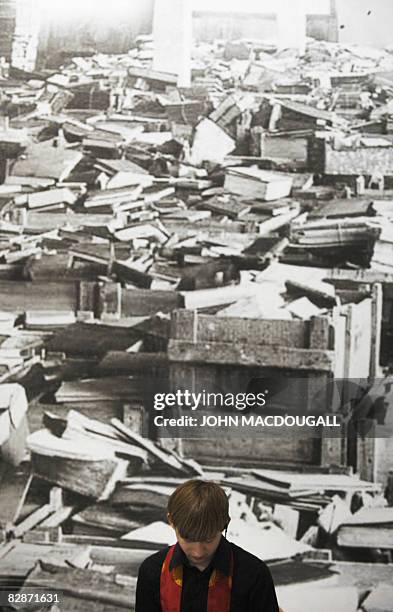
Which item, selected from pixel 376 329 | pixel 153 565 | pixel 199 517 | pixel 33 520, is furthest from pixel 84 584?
pixel 199 517

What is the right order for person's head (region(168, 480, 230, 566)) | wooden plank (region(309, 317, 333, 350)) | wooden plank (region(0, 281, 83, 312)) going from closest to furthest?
person's head (region(168, 480, 230, 566)) → wooden plank (region(309, 317, 333, 350)) → wooden plank (region(0, 281, 83, 312))

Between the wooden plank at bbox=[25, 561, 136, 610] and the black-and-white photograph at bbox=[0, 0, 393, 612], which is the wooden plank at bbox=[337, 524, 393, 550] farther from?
the wooden plank at bbox=[25, 561, 136, 610]

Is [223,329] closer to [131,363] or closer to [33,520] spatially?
[131,363]

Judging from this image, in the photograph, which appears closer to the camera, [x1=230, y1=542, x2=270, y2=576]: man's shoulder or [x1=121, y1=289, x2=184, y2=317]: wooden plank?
[x1=230, y1=542, x2=270, y2=576]: man's shoulder

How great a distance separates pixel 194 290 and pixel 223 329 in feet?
0.54

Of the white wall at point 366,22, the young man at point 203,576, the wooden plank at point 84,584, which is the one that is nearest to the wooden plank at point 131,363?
the wooden plank at point 84,584

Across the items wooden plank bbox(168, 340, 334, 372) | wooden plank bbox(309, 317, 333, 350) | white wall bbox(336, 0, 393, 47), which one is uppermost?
white wall bbox(336, 0, 393, 47)

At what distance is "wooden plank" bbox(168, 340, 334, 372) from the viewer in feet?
9.78

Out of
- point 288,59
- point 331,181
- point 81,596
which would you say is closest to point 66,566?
point 81,596

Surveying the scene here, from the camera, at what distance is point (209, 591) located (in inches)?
66.0

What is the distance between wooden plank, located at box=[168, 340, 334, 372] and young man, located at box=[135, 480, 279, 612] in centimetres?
133

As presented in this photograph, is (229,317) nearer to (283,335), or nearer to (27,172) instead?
(283,335)

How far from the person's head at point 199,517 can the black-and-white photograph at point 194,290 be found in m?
1.36

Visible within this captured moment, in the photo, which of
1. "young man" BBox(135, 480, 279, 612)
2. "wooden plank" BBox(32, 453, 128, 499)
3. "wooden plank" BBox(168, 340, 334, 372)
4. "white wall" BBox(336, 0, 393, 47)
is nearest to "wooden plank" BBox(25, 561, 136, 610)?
"wooden plank" BBox(32, 453, 128, 499)
